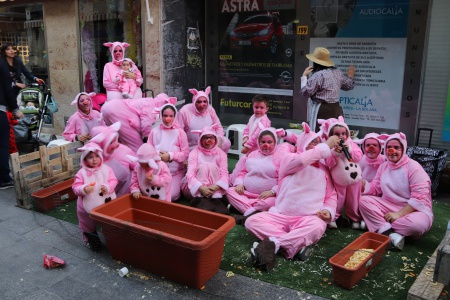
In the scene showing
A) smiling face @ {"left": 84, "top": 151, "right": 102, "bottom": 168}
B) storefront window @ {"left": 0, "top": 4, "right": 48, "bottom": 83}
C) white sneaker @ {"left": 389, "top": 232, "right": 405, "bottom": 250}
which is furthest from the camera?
storefront window @ {"left": 0, "top": 4, "right": 48, "bottom": 83}

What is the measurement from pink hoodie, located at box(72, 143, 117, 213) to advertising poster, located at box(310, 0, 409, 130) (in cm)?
441

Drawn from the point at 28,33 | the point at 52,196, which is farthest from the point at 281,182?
the point at 28,33

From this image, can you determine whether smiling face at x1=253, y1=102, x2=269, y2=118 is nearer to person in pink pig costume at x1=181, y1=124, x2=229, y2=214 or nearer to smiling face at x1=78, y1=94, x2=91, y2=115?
person in pink pig costume at x1=181, y1=124, x2=229, y2=214

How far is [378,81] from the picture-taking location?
6797mm

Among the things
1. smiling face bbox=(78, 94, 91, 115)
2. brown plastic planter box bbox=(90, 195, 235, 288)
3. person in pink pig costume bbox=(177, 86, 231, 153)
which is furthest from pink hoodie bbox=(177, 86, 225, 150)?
brown plastic planter box bbox=(90, 195, 235, 288)

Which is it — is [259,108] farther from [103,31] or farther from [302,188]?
Answer: [103,31]

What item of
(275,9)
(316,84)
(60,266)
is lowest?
(60,266)

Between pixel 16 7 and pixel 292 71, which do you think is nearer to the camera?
pixel 292 71

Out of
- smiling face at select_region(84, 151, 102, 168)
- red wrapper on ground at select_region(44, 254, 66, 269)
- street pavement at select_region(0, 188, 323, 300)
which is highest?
smiling face at select_region(84, 151, 102, 168)

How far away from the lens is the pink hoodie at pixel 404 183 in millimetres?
4207

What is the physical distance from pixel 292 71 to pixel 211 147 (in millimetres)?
2983

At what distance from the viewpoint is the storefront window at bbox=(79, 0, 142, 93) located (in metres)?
7.97

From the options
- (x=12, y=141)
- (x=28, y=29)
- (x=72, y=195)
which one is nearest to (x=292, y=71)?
(x=72, y=195)

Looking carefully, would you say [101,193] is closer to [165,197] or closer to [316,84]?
[165,197]
